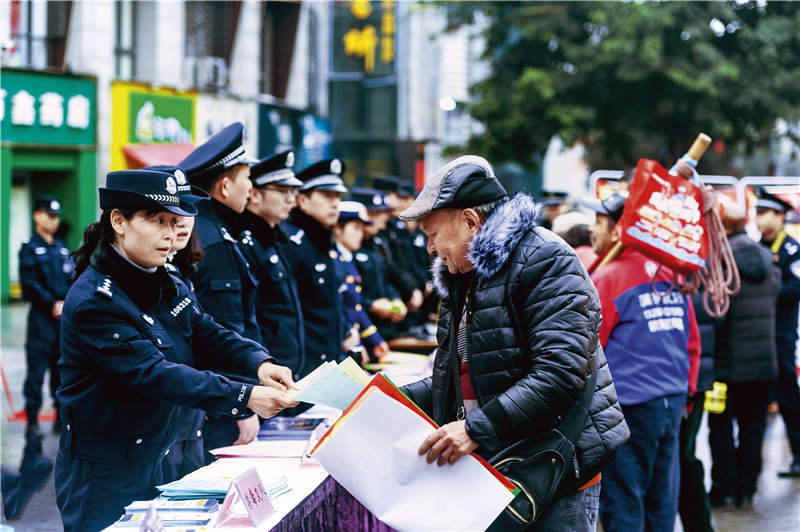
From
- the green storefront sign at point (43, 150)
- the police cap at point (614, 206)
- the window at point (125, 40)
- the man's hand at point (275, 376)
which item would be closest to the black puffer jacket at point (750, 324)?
the police cap at point (614, 206)

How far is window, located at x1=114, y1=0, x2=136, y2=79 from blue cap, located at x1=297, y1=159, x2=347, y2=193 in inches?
531

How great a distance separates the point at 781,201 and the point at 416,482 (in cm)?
686

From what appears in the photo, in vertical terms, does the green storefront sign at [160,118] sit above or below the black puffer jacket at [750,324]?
above

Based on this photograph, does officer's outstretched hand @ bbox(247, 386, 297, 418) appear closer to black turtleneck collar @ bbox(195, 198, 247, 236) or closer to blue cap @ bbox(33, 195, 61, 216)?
black turtleneck collar @ bbox(195, 198, 247, 236)

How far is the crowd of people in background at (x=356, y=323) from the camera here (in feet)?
14.1

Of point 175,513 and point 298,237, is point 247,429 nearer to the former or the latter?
point 175,513

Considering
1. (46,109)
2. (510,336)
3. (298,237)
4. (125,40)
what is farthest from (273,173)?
(125,40)

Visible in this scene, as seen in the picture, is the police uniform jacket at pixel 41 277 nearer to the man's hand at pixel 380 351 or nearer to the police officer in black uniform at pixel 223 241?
the man's hand at pixel 380 351

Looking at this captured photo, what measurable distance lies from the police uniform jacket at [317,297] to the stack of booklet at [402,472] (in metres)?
3.08

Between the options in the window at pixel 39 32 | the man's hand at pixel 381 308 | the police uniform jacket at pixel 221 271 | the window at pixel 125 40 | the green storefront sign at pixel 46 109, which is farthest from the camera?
the window at pixel 125 40

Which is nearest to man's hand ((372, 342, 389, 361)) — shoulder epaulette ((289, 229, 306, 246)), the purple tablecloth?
shoulder epaulette ((289, 229, 306, 246))

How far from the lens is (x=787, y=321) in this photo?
29.0ft

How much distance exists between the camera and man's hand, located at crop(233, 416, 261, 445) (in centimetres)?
474

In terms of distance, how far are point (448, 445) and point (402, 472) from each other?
192 mm
